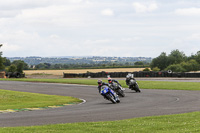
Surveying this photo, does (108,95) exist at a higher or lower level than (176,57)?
lower

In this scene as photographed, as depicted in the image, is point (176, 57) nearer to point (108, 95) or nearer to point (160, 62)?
point (160, 62)

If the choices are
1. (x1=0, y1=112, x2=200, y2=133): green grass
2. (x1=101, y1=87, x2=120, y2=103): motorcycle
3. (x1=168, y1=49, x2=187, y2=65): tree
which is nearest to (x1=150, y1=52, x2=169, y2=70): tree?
Answer: (x1=168, y1=49, x2=187, y2=65): tree

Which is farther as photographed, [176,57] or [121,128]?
[176,57]

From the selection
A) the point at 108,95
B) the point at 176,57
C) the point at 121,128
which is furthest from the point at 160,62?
the point at 121,128

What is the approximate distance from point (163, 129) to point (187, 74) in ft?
186

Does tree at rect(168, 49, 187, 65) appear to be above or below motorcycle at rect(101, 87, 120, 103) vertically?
above

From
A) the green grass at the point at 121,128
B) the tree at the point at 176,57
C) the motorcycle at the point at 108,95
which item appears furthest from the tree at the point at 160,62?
the green grass at the point at 121,128

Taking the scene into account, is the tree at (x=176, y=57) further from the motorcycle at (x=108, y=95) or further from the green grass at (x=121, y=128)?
the green grass at (x=121, y=128)

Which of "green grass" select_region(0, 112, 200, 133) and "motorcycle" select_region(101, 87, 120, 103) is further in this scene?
"motorcycle" select_region(101, 87, 120, 103)

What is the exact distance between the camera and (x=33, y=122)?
603 inches

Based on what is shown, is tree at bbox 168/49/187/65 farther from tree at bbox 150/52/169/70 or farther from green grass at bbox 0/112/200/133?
green grass at bbox 0/112/200/133

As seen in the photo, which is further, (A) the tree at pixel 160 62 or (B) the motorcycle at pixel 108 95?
(A) the tree at pixel 160 62

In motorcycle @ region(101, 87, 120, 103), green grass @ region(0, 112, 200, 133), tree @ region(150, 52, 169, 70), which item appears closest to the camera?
green grass @ region(0, 112, 200, 133)

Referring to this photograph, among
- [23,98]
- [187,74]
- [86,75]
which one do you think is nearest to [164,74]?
[187,74]
